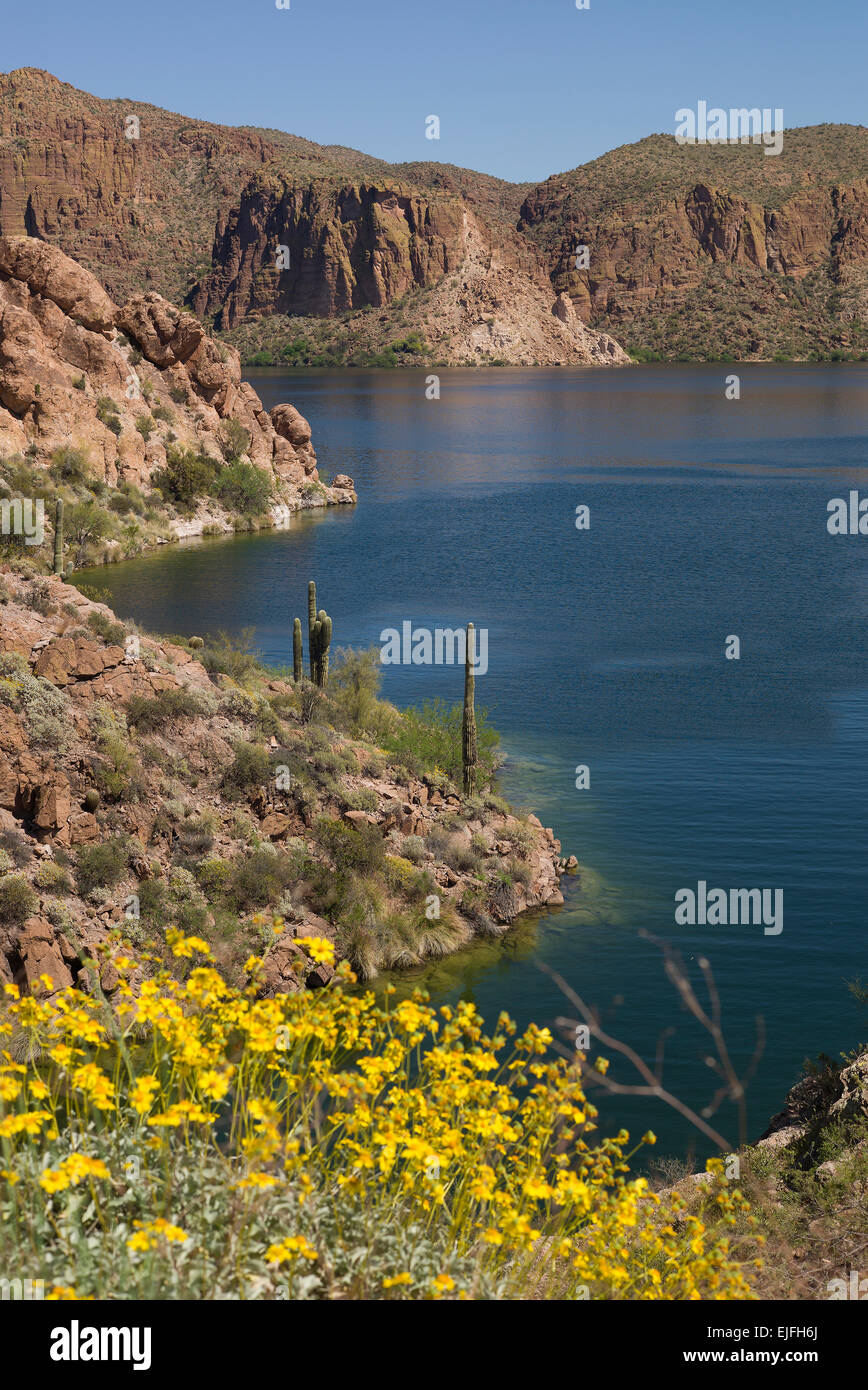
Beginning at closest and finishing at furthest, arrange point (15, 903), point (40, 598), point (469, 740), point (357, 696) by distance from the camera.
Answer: point (15, 903), point (40, 598), point (469, 740), point (357, 696)

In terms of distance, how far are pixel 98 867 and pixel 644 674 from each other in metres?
20.6

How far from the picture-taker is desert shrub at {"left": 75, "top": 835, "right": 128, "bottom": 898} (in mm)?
18031

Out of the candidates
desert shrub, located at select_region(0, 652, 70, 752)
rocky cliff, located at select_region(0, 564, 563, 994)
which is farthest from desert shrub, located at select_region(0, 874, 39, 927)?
desert shrub, located at select_region(0, 652, 70, 752)

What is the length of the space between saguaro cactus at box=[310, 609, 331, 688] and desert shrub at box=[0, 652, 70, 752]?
24.1 feet

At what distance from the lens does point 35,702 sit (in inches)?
773

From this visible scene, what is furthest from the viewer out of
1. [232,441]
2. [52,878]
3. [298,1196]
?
[232,441]

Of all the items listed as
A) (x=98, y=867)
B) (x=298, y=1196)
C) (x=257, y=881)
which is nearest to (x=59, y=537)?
(x=257, y=881)

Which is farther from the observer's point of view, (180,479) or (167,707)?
(180,479)

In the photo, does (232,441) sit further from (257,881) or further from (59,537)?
(257,881)

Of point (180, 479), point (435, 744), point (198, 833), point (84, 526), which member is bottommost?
point (198, 833)

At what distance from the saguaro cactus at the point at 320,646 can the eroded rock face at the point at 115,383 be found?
2948 centimetres

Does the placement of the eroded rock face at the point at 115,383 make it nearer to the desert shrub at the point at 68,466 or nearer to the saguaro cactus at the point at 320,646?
the desert shrub at the point at 68,466

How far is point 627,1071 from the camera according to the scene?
1612 centimetres

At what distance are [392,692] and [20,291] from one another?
3255cm
